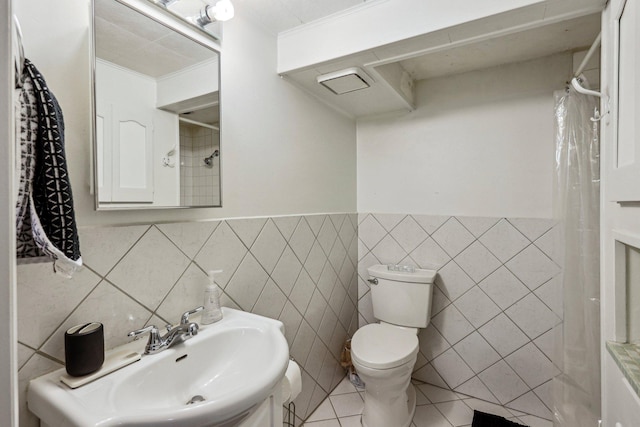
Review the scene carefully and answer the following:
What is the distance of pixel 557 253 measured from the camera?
4.66 ft

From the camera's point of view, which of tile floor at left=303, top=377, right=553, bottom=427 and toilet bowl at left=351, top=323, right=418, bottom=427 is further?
tile floor at left=303, top=377, right=553, bottom=427

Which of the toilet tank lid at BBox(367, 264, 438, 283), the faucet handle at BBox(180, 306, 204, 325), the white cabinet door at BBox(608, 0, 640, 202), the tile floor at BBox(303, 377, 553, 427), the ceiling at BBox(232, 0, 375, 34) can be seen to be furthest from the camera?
the toilet tank lid at BBox(367, 264, 438, 283)

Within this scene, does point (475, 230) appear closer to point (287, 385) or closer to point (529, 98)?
point (529, 98)

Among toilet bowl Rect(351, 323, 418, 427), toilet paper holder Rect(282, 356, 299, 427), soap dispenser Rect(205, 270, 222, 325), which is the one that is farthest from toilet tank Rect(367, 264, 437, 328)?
soap dispenser Rect(205, 270, 222, 325)

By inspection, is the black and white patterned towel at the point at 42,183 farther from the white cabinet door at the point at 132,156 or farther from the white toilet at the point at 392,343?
the white toilet at the point at 392,343

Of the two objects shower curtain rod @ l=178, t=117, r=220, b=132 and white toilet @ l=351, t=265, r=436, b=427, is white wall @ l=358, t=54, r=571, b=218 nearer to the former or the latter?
white toilet @ l=351, t=265, r=436, b=427

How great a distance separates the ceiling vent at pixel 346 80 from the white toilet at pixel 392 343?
113 cm

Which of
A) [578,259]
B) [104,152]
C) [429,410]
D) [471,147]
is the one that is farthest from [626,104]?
[429,410]

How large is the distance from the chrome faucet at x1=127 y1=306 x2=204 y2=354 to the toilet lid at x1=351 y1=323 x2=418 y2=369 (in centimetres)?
90

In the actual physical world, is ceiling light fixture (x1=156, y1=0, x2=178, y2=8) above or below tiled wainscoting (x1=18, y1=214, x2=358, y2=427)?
above

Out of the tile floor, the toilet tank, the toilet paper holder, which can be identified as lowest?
the tile floor

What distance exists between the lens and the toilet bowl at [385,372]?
1439 mm

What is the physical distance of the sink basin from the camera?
59cm

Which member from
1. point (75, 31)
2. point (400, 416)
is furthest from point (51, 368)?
point (400, 416)
